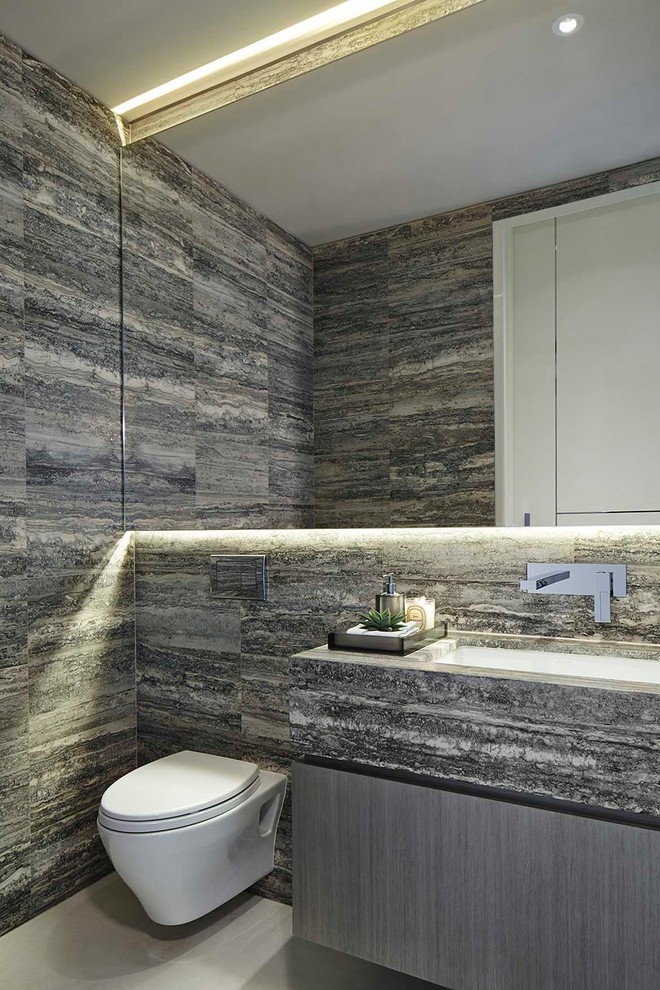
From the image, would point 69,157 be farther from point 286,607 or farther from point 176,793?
point 176,793

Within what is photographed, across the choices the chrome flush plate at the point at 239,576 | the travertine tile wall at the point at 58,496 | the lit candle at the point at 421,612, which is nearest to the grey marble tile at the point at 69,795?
the travertine tile wall at the point at 58,496

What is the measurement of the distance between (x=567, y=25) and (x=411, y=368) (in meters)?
0.93

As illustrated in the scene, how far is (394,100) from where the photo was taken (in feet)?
6.61

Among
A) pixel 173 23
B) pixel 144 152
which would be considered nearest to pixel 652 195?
pixel 173 23

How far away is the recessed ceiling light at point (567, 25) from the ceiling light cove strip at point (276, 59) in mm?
214

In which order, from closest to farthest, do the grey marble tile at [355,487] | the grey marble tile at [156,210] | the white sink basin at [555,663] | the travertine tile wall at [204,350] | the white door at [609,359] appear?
the white sink basin at [555,663] < the white door at [609,359] < the grey marble tile at [355,487] < the travertine tile wall at [204,350] < the grey marble tile at [156,210]

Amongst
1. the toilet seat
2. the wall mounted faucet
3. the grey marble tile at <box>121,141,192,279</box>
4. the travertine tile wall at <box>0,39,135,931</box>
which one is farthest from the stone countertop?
the grey marble tile at <box>121,141,192,279</box>

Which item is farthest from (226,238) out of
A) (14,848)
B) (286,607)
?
(14,848)

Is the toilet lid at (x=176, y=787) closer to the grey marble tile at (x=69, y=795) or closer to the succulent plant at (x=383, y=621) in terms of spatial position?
the grey marble tile at (x=69, y=795)

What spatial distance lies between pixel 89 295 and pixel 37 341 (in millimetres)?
281

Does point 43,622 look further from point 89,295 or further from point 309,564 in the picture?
point 89,295

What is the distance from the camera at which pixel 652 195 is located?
1.71 m

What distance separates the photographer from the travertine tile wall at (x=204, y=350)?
2.24 m

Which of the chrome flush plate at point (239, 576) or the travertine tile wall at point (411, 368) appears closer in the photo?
the travertine tile wall at point (411, 368)
